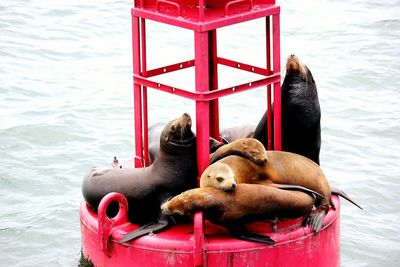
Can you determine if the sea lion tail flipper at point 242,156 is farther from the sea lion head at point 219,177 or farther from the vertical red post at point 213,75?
the vertical red post at point 213,75

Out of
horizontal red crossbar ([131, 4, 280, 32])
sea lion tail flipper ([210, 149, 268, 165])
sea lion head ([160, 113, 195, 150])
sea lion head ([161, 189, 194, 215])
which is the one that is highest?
horizontal red crossbar ([131, 4, 280, 32])

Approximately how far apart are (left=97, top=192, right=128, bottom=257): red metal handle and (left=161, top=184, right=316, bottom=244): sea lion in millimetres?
353

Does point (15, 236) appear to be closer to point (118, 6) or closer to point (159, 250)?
point (159, 250)

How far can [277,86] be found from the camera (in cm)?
765

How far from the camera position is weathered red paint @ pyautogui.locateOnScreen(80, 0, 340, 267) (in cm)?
707

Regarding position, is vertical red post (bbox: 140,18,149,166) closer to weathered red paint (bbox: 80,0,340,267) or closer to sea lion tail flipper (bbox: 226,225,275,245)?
weathered red paint (bbox: 80,0,340,267)

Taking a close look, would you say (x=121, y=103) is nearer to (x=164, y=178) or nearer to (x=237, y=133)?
(x=237, y=133)

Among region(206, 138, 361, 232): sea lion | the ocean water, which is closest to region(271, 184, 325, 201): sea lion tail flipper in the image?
region(206, 138, 361, 232): sea lion

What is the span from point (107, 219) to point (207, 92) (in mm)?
1089

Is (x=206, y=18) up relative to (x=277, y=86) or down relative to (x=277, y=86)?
up

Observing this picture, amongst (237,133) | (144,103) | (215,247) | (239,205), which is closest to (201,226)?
(215,247)

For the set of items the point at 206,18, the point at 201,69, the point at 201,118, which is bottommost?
the point at 201,118

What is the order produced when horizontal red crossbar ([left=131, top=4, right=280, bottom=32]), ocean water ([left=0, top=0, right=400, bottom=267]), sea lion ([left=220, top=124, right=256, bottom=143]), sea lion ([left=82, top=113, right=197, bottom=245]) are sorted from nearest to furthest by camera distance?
horizontal red crossbar ([left=131, top=4, right=280, bottom=32]) → sea lion ([left=82, top=113, right=197, bottom=245]) → sea lion ([left=220, top=124, right=256, bottom=143]) → ocean water ([left=0, top=0, right=400, bottom=267])

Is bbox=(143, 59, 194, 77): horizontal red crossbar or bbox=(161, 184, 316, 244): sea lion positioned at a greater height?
bbox=(143, 59, 194, 77): horizontal red crossbar
